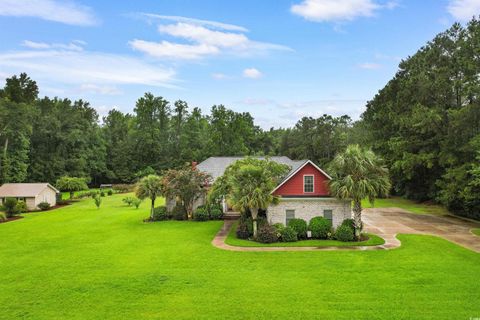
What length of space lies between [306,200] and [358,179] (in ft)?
12.1

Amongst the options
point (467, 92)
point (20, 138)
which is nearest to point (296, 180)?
point (467, 92)

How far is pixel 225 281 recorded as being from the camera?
54.4 ft

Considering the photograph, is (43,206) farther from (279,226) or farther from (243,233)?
(279,226)

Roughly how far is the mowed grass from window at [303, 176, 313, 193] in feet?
17.6

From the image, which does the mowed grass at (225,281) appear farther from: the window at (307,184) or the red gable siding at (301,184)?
the window at (307,184)

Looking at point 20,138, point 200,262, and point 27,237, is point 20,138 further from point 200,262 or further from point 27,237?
point 200,262

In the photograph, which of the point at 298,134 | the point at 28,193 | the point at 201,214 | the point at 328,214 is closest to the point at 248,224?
the point at 328,214

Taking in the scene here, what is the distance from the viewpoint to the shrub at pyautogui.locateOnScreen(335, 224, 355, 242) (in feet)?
78.6

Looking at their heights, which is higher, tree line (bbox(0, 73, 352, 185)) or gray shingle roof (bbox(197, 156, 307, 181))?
tree line (bbox(0, 73, 352, 185))

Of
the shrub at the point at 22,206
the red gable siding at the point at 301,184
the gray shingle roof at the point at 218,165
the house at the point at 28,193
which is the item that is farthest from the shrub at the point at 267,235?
the house at the point at 28,193

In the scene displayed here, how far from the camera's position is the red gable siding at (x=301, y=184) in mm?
25422

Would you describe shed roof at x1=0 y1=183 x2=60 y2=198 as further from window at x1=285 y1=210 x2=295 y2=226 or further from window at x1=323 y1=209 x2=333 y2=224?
window at x1=323 y1=209 x2=333 y2=224

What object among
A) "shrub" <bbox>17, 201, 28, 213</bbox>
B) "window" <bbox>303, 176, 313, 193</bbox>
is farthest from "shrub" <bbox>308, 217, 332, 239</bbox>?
"shrub" <bbox>17, 201, 28, 213</bbox>

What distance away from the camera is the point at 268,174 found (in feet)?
83.6
